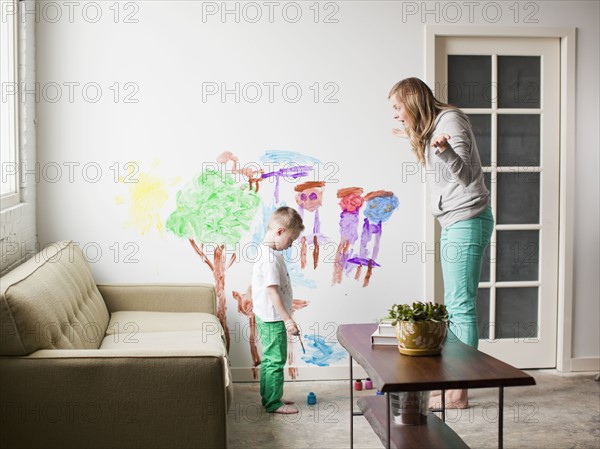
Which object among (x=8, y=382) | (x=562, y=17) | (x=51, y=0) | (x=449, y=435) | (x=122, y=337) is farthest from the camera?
(x=562, y=17)

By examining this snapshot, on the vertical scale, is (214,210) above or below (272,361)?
above

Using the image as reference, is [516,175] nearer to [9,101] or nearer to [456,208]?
[456,208]

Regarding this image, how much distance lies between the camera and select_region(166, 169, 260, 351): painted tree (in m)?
4.34

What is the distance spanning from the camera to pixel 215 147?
4.36 metres

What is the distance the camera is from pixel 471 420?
12.2ft

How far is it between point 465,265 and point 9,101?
7.40 feet

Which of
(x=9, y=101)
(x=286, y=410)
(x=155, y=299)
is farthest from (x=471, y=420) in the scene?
(x=9, y=101)

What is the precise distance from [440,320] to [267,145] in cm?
196

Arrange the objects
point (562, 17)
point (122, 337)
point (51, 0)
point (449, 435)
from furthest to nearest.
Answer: point (562, 17) < point (51, 0) < point (122, 337) < point (449, 435)

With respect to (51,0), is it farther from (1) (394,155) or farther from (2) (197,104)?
(1) (394,155)

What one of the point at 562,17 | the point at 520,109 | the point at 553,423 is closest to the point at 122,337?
the point at 553,423

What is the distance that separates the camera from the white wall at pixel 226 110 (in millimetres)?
4273

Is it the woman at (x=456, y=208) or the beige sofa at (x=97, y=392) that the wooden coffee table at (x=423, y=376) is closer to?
the beige sofa at (x=97, y=392)

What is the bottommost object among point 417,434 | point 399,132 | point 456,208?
point 417,434
